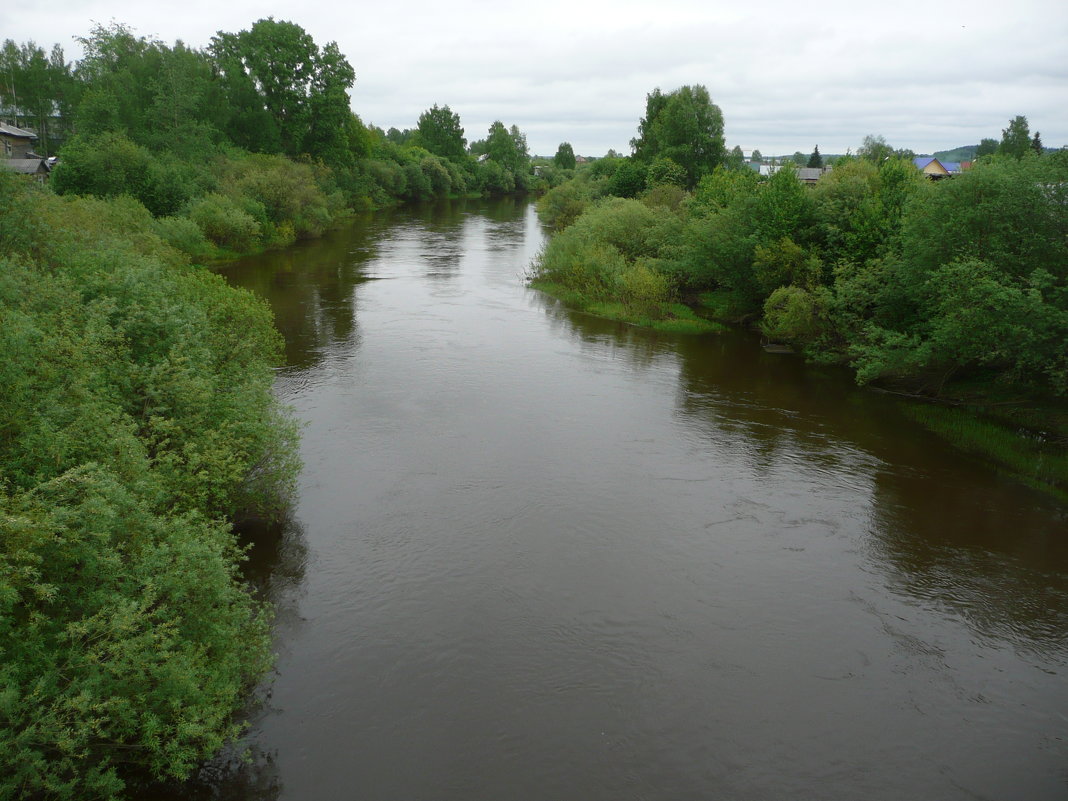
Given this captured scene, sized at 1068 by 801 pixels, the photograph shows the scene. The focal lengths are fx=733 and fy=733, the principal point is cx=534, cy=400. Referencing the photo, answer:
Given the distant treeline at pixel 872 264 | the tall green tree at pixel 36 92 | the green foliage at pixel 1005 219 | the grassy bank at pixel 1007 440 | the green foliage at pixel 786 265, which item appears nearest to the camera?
the grassy bank at pixel 1007 440

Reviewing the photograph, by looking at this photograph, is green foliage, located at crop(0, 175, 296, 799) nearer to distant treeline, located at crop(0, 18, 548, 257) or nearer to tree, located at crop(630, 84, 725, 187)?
distant treeline, located at crop(0, 18, 548, 257)

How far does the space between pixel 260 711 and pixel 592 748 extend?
224 inches

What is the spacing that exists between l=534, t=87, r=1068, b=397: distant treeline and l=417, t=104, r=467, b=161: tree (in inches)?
3249

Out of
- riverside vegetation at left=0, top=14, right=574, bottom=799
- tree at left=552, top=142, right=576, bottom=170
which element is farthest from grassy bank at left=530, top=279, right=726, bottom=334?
tree at left=552, top=142, right=576, bottom=170

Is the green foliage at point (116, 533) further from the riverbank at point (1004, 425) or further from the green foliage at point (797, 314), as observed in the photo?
the green foliage at point (797, 314)

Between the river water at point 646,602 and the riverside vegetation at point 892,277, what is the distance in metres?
2.98

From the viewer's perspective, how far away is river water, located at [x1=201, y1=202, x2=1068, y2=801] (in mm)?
12070

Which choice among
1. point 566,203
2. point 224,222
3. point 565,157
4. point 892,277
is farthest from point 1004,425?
point 565,157

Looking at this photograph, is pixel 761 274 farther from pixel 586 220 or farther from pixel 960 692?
pixel 960 692

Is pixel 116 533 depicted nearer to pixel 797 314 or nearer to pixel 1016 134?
pixel 797 314

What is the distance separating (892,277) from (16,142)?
264ft

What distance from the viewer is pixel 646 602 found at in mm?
16062

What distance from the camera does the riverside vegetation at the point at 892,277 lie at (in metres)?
25.0

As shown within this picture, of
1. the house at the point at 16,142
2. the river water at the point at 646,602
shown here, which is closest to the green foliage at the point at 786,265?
the river water at the point at 646,602
